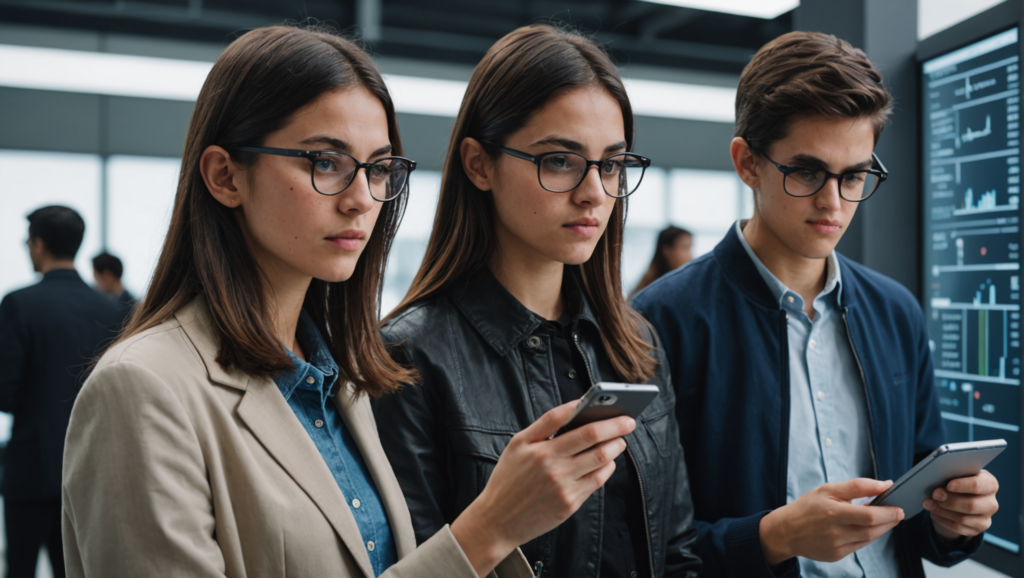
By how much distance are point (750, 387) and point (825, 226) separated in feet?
1.37

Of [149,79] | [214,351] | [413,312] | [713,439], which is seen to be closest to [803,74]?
[713,439]

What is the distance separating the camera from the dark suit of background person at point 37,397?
3602 mm

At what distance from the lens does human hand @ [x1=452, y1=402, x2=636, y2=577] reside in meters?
1.10

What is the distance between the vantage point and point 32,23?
5.95 metres

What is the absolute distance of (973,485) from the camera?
4.95 ft

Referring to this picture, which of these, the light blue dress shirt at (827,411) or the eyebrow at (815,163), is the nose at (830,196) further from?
the light blue dress shirt at (827,411)

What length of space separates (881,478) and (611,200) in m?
0.95

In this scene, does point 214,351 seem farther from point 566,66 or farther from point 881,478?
point 881,478

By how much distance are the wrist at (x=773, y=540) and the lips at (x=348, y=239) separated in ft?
3.44

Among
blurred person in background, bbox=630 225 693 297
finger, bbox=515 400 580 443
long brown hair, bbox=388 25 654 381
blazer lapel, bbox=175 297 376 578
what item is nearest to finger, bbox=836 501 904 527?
long brown hair, bbox=388 25 654 381

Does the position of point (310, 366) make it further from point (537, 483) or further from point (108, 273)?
point (108, 273)

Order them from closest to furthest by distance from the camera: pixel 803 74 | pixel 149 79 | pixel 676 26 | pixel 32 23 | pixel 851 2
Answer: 1. pixel 803 74
2. pixel 851 2
3. pixel 32 23
4. pixel 149 79
5. pixel 676 26

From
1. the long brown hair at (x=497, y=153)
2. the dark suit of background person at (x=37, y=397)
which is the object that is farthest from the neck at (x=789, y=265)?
the dark suit of background person at (x=37, y=397)

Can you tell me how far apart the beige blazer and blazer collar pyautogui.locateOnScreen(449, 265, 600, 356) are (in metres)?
0.48
